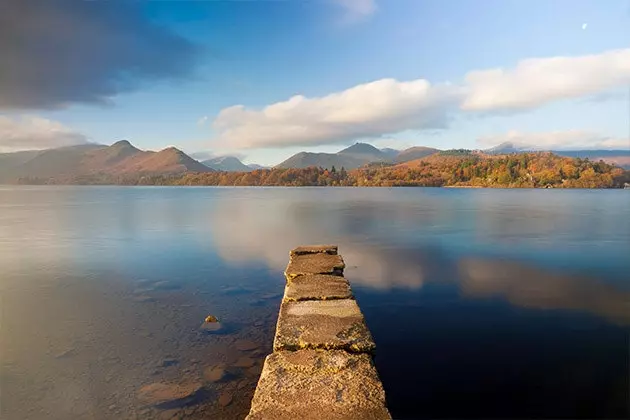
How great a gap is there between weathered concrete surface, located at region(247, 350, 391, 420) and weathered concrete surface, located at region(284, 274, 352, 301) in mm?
3784

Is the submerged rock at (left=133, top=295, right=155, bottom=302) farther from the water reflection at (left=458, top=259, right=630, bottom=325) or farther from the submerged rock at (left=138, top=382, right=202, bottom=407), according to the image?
the water reflection at (left=458, top=259, right=630, bottom=325)

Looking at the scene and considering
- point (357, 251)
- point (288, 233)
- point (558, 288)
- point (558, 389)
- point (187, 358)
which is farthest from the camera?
point (288, 233)

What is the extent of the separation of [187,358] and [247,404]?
3.13 m

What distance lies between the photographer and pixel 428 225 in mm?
49531

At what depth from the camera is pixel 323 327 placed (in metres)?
9.87

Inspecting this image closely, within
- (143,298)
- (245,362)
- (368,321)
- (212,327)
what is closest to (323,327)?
(245,362)

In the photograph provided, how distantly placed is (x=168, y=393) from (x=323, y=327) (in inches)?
161

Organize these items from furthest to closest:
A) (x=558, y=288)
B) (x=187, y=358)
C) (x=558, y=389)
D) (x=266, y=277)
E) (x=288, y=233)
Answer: (x=288, y=233)
(x=266, y=277)
(x=558, y=288)
(x=187, y=358)
(x=558, y=389)

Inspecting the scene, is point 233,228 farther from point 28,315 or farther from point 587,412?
point 587,412

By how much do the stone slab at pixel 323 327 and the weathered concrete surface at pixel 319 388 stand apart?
28 centimetres

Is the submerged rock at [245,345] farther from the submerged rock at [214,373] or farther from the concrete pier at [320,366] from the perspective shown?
the concrete pier at [320,366]

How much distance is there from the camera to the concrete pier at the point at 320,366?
21.6 ft

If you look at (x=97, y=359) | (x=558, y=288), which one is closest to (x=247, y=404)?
(x=97, y=359)

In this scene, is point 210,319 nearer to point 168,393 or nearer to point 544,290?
point 168,393
